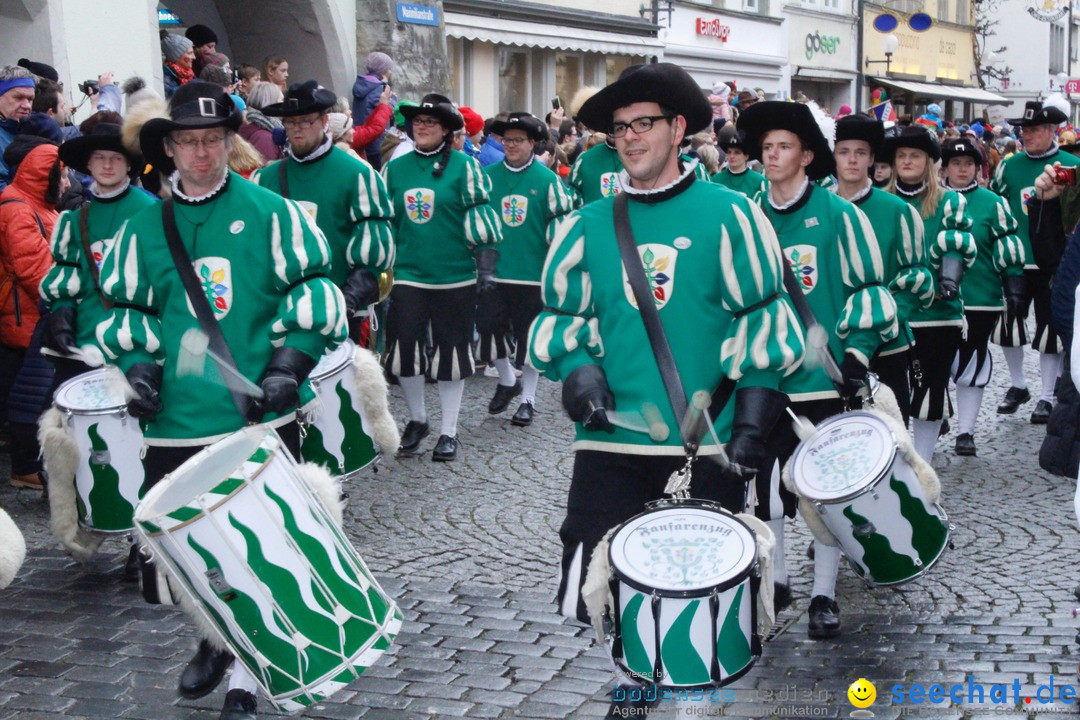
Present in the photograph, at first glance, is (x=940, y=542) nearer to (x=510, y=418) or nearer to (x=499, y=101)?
(x=510, y=418)

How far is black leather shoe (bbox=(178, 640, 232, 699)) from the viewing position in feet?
14.2

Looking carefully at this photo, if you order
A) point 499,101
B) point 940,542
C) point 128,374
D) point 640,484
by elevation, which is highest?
point 499,101

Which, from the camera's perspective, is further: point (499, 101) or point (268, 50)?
point (499, 101)

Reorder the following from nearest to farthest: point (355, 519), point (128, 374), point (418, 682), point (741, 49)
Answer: point (128, 374), point (418, 682), point (355, 519), point (741, 49)

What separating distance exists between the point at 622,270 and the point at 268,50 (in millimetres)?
13375

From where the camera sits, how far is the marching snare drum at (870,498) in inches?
183

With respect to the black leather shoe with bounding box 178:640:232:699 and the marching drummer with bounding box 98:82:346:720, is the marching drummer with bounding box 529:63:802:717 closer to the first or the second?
Answer: the marching drummer with bounding box 98:82:346:720

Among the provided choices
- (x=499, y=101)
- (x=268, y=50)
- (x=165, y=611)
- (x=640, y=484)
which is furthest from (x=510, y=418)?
(x=499, y=101)

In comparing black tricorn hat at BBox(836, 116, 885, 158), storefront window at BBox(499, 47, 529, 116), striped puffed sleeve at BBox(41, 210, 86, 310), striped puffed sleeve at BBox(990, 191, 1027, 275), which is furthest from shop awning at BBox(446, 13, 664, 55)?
black tricorn hat at BBox(836, 116, 885, 158)

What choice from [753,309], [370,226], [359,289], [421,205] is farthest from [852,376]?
[421,205]

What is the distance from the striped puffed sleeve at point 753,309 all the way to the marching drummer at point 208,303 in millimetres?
1293

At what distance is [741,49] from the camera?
2852cm


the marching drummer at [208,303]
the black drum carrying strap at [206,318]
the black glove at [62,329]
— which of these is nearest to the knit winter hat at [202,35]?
the black glove at [62,329]

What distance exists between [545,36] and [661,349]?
17636mm
